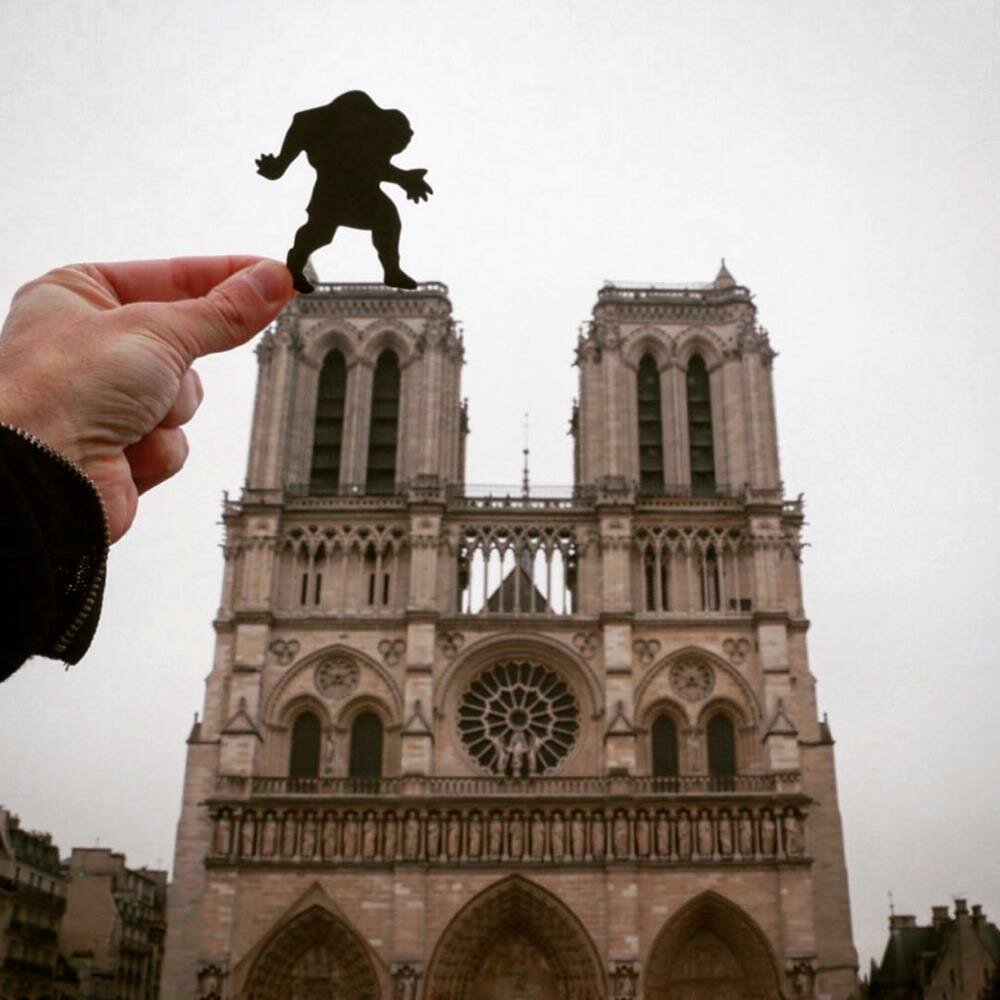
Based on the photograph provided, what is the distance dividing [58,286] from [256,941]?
28.8 m

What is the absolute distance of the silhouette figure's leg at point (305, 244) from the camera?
7.54ft

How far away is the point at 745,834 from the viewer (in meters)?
29.5

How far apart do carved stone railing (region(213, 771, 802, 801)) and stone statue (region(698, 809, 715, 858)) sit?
0.48 meters

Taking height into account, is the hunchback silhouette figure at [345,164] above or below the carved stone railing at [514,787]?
below

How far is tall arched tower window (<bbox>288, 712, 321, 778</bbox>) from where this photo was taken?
3131 cm

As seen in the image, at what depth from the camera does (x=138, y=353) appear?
200 centimetres

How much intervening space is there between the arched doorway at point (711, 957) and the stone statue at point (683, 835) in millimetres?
1090

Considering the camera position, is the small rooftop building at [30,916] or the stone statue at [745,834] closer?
the stone statue at [745,834]

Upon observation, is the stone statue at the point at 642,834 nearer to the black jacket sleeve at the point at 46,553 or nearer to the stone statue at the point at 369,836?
the stone statue at the point at 369,836

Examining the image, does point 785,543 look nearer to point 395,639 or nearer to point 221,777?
point 395,639

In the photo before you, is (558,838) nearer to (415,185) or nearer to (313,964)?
(313,964)

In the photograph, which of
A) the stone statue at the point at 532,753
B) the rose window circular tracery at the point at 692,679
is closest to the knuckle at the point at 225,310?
the stone statue at the point at 532,753

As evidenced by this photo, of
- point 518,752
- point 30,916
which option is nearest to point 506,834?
point 518,752

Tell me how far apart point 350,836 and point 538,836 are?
14.8 feet
